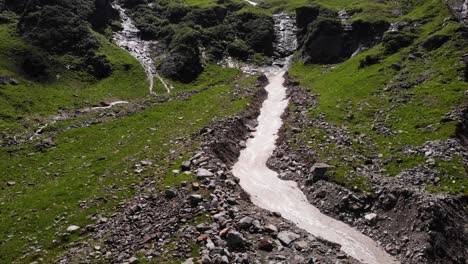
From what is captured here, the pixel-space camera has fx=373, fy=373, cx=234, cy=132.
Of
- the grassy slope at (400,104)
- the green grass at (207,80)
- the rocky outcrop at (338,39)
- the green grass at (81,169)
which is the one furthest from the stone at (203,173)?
the rocky outcrop at (338,39)

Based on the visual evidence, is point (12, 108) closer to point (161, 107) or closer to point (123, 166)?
point (161, 107)

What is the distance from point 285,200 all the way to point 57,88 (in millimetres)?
59945

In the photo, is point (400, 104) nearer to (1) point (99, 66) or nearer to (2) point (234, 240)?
(2) point (234, 240)

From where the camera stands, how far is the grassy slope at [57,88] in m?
62.9

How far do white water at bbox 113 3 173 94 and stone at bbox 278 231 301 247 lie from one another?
62107 mm

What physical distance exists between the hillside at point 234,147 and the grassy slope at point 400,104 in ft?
0.90

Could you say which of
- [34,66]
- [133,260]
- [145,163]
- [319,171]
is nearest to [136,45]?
[34,66]

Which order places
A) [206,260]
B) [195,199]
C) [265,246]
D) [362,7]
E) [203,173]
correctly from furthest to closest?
[362,7], [203,173], [195,199], [265,246], [206,260]

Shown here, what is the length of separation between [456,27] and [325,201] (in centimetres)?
5485

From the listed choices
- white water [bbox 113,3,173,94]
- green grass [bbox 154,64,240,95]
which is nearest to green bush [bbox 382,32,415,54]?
green grass [bbox 154,64,240,95]

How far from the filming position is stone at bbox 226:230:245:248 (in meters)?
25.5

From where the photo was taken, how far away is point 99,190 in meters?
35.0

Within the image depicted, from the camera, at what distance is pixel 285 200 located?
36750 mm

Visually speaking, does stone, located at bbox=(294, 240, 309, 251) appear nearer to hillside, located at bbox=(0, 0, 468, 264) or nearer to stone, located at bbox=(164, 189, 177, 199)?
hillside, located at bbox=(0, 0, 468, 264)
